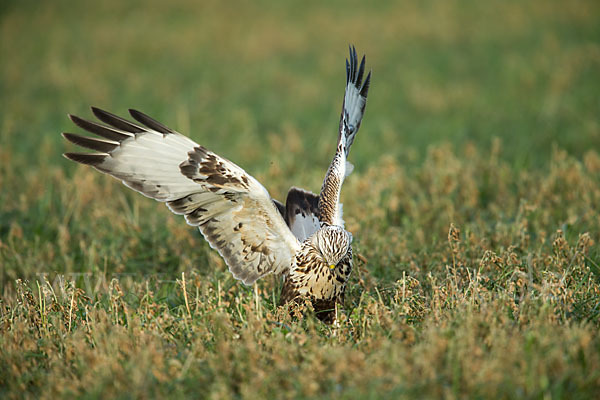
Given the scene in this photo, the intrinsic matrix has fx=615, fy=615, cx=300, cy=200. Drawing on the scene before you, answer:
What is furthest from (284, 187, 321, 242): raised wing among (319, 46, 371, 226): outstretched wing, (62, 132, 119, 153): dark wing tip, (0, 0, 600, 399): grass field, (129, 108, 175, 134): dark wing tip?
(62, 132, 119, 153): dark wing tip

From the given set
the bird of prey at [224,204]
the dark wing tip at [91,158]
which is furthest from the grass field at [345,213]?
the dark wing tip at [91,158]

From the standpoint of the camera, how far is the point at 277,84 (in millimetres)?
12312

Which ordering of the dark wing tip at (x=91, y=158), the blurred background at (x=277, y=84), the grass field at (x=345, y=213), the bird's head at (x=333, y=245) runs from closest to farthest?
the grass field at (x=345, y=213) < the bird's head at (x=333, y=245) < the dark wing tip at (x=91, y=158) < the blurred background at (x=277, y=84)

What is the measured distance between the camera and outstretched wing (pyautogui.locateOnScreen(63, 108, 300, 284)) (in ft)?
14.0

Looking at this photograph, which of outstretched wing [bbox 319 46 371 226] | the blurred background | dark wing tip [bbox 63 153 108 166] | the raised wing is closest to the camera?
dark wing tip [bbox 63 153 108 166]

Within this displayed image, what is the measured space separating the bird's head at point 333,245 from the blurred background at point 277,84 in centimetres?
211

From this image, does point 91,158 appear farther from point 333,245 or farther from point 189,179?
point 333,245

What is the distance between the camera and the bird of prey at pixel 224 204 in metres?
4.26

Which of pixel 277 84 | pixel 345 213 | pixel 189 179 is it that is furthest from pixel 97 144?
pixel 277 84

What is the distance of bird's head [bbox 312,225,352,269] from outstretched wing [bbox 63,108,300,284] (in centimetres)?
38

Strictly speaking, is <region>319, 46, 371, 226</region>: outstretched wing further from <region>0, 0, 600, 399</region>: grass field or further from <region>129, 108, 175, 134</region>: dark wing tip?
<region>129, 108, 175, 134</region>: dark wing tip

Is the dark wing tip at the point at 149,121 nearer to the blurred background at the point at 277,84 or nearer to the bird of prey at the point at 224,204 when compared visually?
the bird of prey at the point at 224,204

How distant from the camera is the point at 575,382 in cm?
303

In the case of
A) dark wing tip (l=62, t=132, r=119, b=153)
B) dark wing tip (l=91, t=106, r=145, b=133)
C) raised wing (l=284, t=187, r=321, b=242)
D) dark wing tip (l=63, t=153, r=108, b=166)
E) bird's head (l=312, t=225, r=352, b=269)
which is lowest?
bird's head (l=312, t=225, r=352, b=269)
